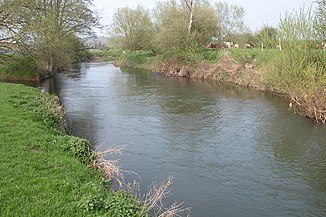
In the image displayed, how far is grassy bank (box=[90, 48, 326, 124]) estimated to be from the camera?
1636 centimetres

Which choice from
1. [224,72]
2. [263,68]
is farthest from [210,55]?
[263,68]

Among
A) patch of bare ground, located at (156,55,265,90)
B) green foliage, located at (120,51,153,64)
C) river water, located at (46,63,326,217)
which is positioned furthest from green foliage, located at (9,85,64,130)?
green foliage, located at (120,51,153,64)

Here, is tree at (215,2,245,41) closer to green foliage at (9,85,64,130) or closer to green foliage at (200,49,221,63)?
green foliage at (200,49,221,63)

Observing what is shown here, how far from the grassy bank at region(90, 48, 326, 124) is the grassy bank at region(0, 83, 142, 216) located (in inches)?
467

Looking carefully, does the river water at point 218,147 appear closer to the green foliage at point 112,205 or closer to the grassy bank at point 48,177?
the grassy bank at point 48,177

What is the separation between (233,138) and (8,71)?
22.8 metres

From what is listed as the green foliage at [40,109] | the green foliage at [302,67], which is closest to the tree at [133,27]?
the green foliage at [302,67]

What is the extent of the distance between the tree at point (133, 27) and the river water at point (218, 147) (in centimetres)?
3364

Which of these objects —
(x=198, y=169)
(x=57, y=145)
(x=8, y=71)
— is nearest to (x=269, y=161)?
(x=198, y=169)

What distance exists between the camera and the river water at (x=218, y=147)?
8.28 metres

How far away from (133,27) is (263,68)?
34459 millimetres

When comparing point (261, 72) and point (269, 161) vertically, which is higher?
point (261, 72)

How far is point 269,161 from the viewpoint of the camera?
1099 centimetres

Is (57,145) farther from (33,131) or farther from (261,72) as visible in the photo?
(261,72)
